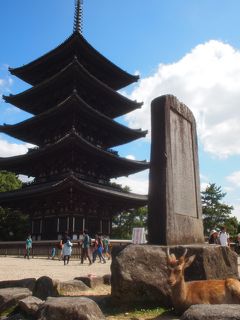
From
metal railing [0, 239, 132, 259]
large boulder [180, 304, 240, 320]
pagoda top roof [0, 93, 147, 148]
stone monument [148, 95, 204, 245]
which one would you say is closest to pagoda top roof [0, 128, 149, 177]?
pagoda top roof [0, 93, 147, 148]

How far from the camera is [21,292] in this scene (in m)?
5.88

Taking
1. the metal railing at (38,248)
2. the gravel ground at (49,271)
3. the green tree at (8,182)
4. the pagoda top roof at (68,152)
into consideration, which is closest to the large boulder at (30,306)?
the gravel ground at (49,271)

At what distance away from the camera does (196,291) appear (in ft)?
15.1

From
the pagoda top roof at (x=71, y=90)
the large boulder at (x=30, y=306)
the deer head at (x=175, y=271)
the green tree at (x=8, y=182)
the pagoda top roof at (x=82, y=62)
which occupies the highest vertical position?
the pagoda top roof at (x=82, y=62)

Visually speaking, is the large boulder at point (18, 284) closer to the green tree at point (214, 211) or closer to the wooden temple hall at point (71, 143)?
the wooden temple hall at point (71, 143)

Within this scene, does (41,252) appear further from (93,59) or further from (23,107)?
(93,59)

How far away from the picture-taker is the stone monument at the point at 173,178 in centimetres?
580

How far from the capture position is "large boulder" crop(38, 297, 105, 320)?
420 cm

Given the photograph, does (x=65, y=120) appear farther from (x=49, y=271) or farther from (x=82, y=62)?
(x=49, y=271)

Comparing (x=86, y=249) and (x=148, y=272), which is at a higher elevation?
(x=86, y=249)

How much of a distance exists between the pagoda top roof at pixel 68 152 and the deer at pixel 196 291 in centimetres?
1925

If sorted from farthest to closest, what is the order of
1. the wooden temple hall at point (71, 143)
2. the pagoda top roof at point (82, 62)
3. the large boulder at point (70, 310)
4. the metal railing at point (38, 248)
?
the pagoda top roof at point (82, 62) → the wooden temple hall at point (71, 143) → the metal railing at point (38, 248) → the large boulder at point (70, 310)

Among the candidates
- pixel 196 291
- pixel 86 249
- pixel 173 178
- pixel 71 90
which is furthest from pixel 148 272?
pixel 71 90

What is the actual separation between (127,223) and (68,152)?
1980 centimetres
